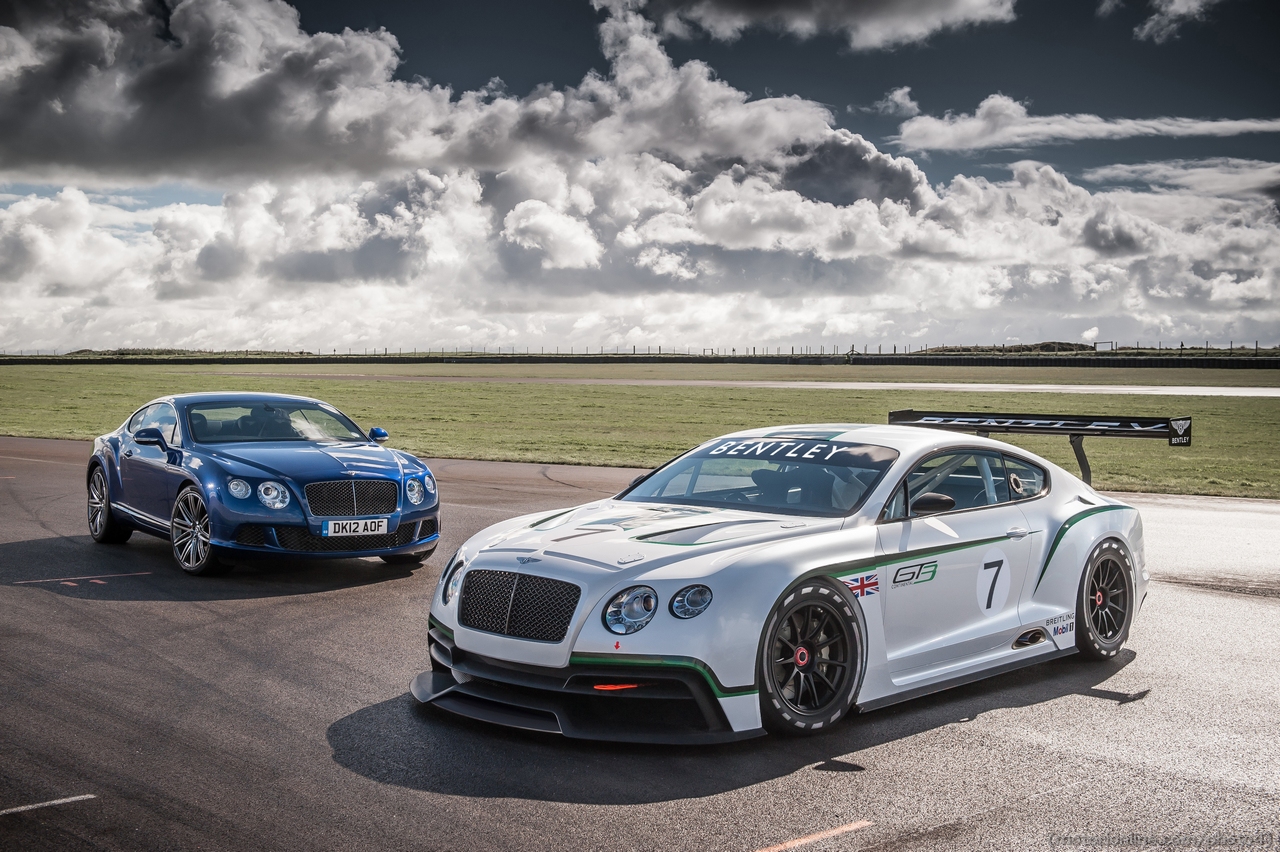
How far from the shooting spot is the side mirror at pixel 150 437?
9.80 m

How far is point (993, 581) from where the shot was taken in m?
5.95

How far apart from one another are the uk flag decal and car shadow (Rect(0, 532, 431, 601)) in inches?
189

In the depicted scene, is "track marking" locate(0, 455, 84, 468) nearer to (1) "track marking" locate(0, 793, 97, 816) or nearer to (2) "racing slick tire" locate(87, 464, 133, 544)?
(2) "racing slick tire" locate(87, 464, 133, 544)

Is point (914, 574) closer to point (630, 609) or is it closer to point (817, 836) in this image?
point (630, 609)

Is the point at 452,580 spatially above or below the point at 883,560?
below

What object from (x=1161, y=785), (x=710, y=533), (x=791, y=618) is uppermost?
(x=710, y=533)

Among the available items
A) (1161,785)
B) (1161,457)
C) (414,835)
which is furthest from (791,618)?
(1161,457)

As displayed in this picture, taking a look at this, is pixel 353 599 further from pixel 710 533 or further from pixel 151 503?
pixel 710 533

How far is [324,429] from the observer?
34.7 feet

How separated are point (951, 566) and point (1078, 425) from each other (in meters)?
3.30

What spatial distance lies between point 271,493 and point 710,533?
4780 mm

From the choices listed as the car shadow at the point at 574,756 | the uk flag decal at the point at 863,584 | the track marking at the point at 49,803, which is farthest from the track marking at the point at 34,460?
the uk flag decal at the point at 863,584

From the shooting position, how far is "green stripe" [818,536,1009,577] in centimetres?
515

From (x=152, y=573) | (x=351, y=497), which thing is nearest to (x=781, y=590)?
(x=351, y=497)
